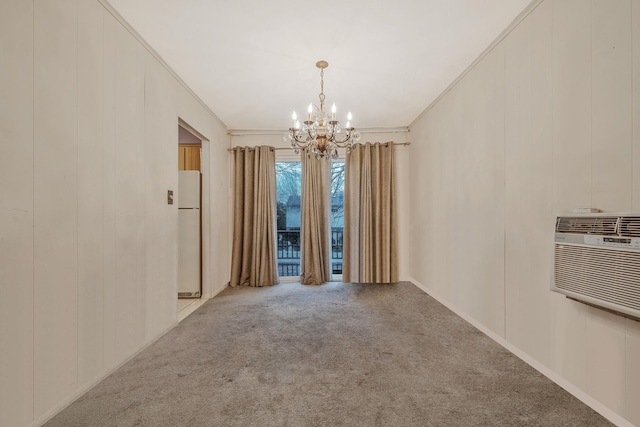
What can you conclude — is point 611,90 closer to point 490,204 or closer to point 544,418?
point 490,204

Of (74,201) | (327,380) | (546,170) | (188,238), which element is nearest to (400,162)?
(546,170)

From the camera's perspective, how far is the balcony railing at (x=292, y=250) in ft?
16.1

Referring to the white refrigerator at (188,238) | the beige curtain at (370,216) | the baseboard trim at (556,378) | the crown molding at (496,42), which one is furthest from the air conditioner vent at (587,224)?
the white refrigerator at (188,238)

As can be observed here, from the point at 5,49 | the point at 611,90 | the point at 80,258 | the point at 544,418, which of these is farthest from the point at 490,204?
the point at 5,49

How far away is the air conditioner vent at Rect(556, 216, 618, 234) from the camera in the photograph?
1.30 metres

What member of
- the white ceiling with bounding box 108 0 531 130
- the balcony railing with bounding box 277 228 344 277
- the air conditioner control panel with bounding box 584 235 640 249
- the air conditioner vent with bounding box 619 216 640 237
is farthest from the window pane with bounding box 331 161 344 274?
the air conditioner vent with bounding box 619 216 640 237

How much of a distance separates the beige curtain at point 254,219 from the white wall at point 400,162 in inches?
9.0

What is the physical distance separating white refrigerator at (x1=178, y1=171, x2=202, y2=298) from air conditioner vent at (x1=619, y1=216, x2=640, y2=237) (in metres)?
3.90

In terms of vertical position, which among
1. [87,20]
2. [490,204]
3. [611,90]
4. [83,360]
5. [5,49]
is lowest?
[83,360]

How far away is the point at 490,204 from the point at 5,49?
3286 millimetres

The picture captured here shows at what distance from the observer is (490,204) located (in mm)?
2414

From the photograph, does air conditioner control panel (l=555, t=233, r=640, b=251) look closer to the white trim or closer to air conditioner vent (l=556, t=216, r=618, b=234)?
air conditioner vent (l=556, t=216, r=618, b=234)

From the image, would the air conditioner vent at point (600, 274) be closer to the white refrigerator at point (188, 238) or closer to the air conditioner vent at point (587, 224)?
the air conditioner vent at point (587, 224)

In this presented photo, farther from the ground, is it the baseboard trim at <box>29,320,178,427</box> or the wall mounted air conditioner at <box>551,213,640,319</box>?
the wall mounted air conditioner at <box>551,213,640,319</box>
